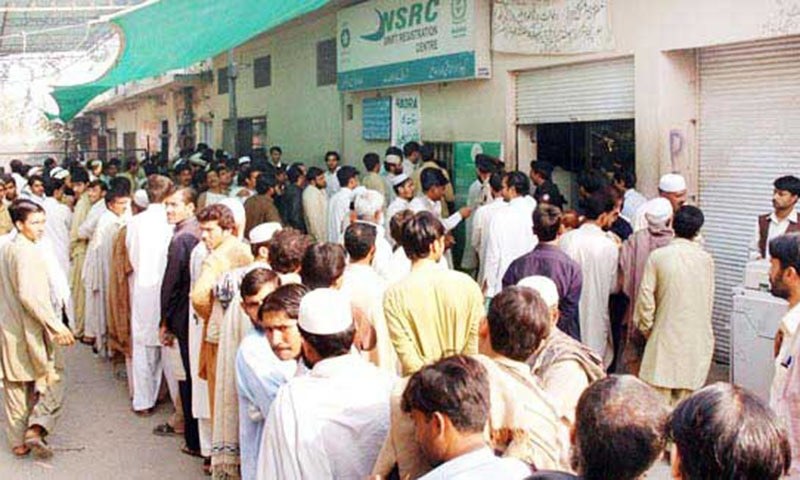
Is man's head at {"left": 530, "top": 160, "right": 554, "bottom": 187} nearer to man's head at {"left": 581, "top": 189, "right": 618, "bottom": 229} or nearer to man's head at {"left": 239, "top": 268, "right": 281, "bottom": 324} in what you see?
man's head at {"left": 581, "top": 189, "right": 618, "bottom": 229}

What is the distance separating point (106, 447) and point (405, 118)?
7.53 m

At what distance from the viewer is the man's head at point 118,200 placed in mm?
8445

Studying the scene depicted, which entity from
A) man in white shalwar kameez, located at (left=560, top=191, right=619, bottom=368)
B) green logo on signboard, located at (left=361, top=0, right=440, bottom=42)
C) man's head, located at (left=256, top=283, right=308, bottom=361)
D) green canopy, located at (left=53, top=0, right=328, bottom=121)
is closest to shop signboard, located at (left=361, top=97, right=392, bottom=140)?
green logo on signboard, located at (left=361, top=0, right=440, bottom=42)

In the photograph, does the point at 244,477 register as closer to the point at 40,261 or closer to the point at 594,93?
the point at 40,261

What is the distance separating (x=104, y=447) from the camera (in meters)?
6.80

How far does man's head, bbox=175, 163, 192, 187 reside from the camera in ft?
36.2

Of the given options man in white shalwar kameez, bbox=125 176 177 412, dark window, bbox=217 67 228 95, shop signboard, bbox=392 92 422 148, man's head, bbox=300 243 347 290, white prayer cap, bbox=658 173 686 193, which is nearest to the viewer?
man's head, bbox=300 243 347 290

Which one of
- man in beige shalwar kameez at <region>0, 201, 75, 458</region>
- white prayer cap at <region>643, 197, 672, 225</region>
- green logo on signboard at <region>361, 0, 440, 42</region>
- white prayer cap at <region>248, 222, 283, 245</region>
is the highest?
green logo on signboard at <region>361, 0, 440, 42</region>

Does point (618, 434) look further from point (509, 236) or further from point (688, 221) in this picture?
point (509, 236)

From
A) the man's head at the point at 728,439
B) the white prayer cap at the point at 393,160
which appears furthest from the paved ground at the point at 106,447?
the white prayer cap at the point at 393,160

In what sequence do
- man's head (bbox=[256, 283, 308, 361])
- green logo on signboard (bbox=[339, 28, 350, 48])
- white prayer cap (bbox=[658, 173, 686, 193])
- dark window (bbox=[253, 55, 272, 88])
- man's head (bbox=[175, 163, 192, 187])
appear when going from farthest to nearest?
1. dark window (bbox=[253, 55, 272, 88])
2. green logo on signboard (bbox=[339, 28, 350, 48])
3. man's head (bbox=[175, 163, 192, 187])
4. white prayer cap (bbox=[658, 173, 686, 193])
5. man's head (bbox=[256, 283, 308, 361])

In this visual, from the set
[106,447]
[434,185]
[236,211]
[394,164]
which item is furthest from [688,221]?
[394,164]

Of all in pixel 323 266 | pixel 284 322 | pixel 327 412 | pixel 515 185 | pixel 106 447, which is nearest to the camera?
pixel 327 412

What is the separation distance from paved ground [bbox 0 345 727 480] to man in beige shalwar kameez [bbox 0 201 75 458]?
209 mm
